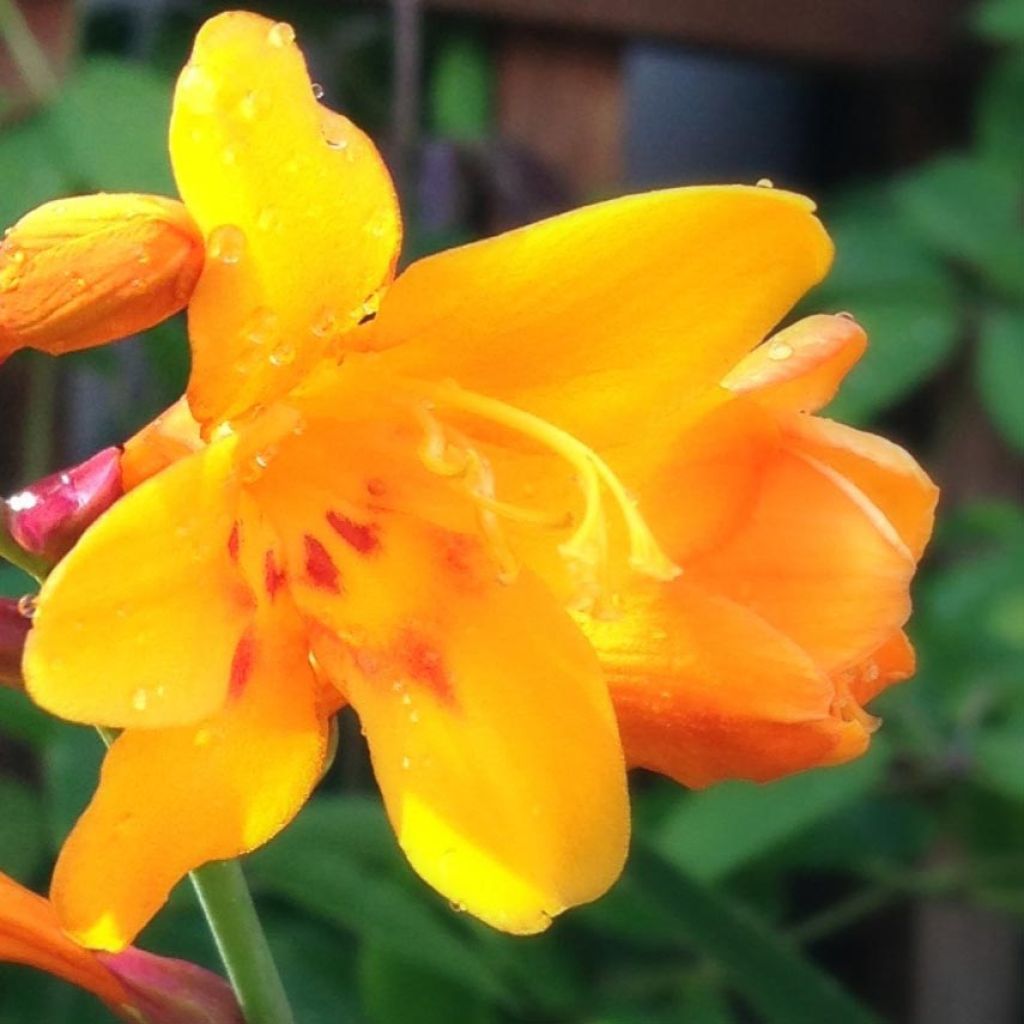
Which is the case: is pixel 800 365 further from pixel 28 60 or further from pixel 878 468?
pixel 28 60

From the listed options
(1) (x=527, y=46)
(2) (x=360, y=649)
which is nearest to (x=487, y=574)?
(2) (x=360, y=649)

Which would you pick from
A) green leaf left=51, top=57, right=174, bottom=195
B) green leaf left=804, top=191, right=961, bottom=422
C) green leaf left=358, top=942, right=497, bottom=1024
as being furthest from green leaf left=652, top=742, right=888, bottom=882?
green leaf left=51, top=57, right=174, bottom=195

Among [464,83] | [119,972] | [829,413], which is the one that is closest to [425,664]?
[119,972]

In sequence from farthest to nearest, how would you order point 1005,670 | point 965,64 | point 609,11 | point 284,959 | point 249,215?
point 965,64, point 609,11, point 1005,670, point 284,959, point 249,215

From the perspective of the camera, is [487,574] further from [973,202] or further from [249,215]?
[973,202]

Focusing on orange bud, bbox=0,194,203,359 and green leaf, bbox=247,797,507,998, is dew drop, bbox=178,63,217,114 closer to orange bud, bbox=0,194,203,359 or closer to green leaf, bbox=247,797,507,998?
orange bud, bbox=0,194,203,359

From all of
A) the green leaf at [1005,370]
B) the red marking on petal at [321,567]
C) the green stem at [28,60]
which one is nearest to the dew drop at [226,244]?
the red marking on petal at [321,567]

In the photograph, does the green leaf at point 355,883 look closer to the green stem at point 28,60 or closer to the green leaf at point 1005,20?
the green stem at point 28,60
